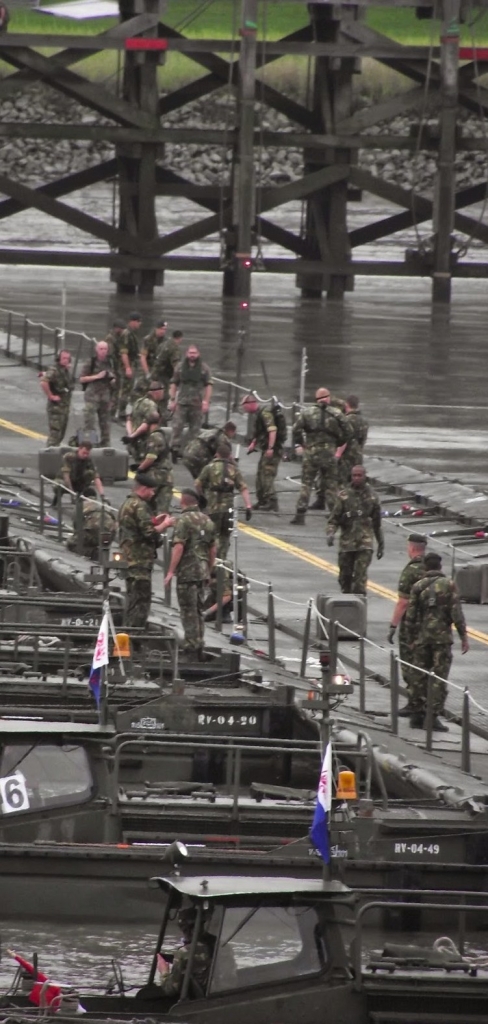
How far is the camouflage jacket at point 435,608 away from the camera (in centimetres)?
2086

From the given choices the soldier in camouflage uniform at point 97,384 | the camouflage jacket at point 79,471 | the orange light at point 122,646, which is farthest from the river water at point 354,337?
the orange light at point 122,646

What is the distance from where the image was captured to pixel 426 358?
45594 millimetres

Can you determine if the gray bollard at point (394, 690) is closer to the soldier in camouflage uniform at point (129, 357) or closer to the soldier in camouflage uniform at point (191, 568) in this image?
the soldier in camouflage uniform at point (191, 568)

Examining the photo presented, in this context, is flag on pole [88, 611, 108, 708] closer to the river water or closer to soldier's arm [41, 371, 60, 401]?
soldier's arm [41, 371, 60, 401]

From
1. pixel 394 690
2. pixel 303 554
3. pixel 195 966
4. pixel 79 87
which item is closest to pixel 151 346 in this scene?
pixel 303 554

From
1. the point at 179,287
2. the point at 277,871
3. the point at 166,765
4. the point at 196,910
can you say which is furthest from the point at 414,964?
the point at 179,287

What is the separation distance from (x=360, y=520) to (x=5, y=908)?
9.37m

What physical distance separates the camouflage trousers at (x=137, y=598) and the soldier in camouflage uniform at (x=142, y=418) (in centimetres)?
595

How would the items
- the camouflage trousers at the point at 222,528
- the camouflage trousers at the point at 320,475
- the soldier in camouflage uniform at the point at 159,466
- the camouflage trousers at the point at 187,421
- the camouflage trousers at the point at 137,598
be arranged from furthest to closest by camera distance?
the camouflage trousers at the point at 187,421
the camouflage trousers at the point at 320,475
the soldier in camouflage uniform at the point at 159,466
the camouflage trousers at the point at 222,528
the camouflage trousers at the point at 137,598

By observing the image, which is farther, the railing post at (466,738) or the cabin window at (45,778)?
the railing post at (466,738)

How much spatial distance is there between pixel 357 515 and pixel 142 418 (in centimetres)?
645

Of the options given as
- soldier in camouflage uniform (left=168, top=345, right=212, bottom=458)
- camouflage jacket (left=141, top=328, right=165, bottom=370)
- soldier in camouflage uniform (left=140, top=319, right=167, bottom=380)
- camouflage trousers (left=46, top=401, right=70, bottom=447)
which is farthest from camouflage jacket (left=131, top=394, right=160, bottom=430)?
camouflage jacket (left=141, top=328, right=165, bottom=370)

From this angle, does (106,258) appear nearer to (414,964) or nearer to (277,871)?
(277,871)

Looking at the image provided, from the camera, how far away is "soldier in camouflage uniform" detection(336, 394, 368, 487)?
2962cm
